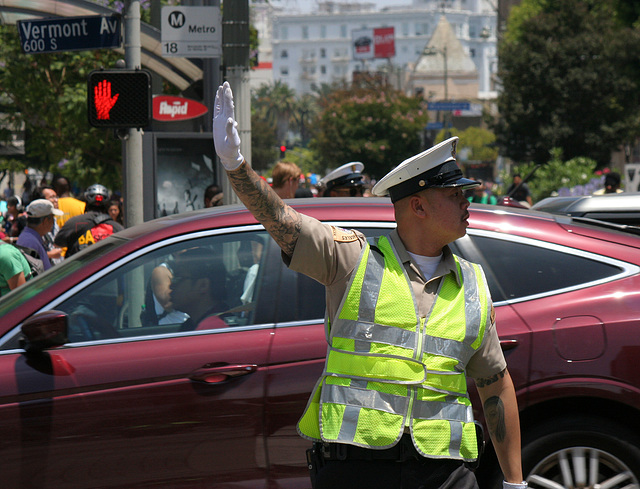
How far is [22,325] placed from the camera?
353 centimetres

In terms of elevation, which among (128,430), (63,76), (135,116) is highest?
(63,76)

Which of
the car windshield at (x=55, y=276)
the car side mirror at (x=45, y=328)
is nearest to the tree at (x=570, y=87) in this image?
the car windshield at (x=55, y=276)

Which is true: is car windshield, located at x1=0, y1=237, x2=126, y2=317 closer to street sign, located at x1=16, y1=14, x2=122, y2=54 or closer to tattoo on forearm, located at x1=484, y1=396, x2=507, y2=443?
tattoo on forearm, located at x1=484, y1=396, x2=507, y2=443

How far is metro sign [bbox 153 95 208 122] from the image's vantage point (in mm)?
11070

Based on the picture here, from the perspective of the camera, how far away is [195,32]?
8266mm

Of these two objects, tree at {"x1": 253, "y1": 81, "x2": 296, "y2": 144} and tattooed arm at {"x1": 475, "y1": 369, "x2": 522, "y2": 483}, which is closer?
tattooed arm at {"x1": 475, "y1": 369, "x2": 522, "y2": 483}

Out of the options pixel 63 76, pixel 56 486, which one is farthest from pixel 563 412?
pixel 63 76

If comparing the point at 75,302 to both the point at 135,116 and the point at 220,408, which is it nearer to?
the point at 220,408

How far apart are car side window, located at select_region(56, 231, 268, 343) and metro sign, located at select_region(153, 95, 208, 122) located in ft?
24.5

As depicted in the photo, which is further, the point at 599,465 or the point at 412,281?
the point at 599,465

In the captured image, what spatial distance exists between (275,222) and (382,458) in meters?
0.72

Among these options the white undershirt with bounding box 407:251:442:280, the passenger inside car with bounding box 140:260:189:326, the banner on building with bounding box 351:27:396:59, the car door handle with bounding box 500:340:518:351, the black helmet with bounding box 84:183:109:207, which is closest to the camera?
the white undershirt with bounding box 407:251:442:280

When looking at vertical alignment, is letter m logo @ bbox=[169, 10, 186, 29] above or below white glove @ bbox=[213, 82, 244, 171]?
above

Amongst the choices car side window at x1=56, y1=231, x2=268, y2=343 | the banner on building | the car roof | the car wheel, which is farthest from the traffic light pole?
the banner on building
